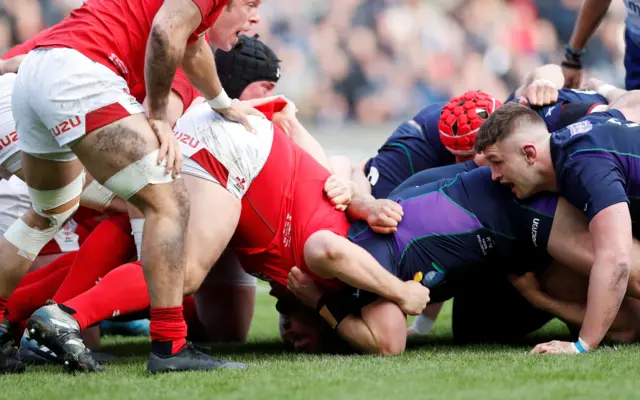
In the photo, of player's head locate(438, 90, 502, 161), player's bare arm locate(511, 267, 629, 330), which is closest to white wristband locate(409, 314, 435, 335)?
player's head locate(438, 90, 502, 161)

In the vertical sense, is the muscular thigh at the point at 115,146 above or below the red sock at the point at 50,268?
above

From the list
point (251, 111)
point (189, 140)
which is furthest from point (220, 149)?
point (251, 111)

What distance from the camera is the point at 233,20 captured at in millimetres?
4098

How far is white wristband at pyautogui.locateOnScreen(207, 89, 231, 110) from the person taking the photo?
4209 millimetres

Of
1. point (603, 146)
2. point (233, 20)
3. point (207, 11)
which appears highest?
point (207, 11)

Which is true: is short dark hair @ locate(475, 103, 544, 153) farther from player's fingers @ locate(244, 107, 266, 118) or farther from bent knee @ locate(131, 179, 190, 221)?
bent knee @ locate(131, 179, 190, 221)

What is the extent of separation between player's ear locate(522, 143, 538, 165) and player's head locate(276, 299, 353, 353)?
4.18 ft

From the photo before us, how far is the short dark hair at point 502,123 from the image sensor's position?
413 cm

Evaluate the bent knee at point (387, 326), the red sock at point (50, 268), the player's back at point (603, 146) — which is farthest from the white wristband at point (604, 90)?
the red sock at point (50, 268)

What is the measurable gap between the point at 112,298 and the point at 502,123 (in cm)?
187

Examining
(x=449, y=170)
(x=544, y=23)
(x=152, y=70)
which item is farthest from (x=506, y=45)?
(x=152, y=70)

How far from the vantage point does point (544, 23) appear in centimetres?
1240

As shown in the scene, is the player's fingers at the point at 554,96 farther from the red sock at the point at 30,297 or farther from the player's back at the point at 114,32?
the red sock at the point at 30,297

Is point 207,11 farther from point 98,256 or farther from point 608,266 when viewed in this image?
point 608,266
